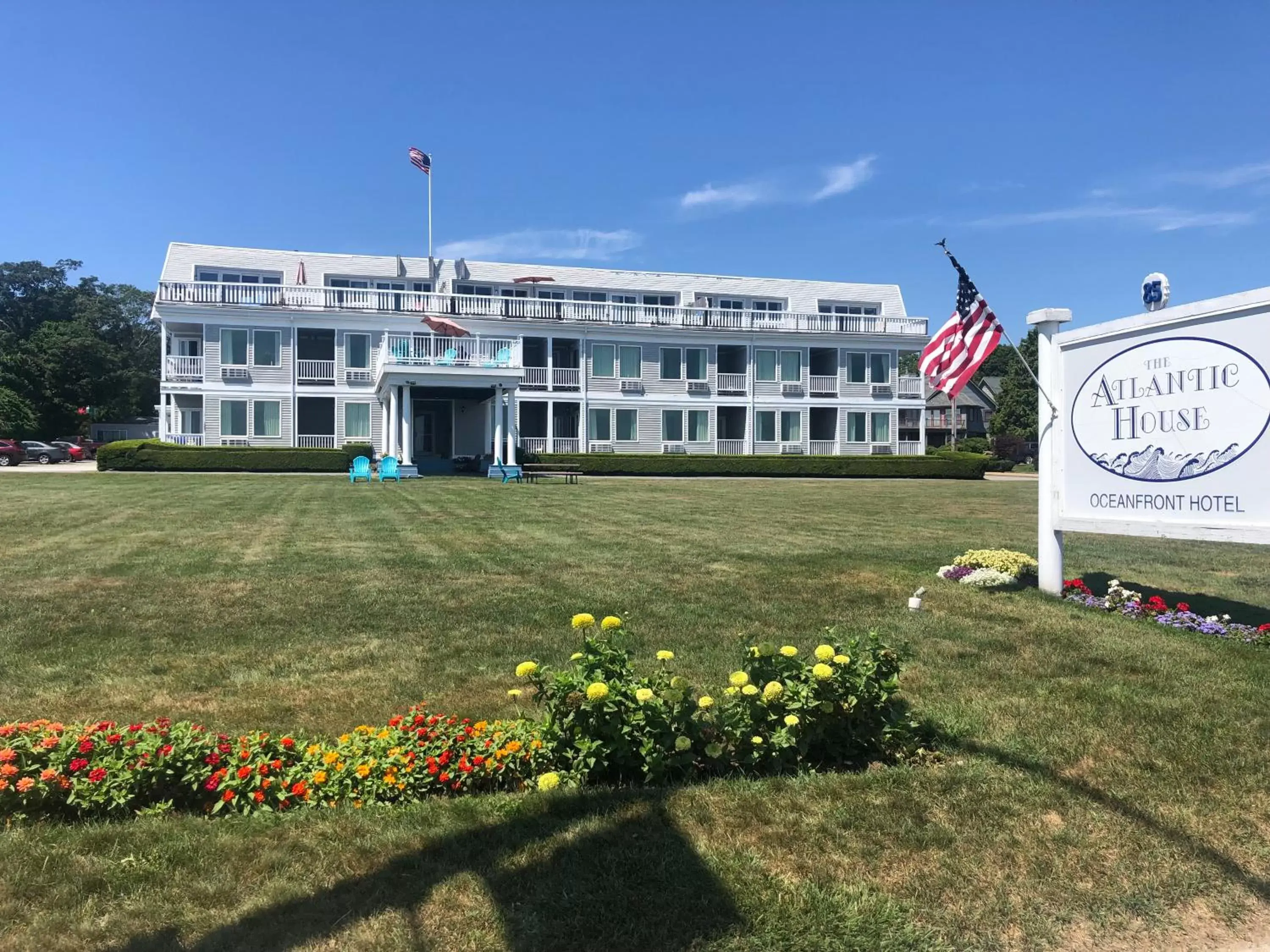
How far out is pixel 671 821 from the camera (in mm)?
3289

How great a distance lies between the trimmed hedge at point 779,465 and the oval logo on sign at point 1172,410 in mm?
24843

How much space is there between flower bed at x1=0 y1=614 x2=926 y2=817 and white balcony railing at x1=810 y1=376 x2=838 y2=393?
119 feet

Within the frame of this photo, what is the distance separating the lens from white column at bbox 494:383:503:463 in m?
26.8

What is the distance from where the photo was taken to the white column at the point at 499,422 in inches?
1055

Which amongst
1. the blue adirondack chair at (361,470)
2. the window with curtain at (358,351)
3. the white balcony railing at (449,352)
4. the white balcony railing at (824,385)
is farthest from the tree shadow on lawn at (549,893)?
the white balcony railing at (824,385)

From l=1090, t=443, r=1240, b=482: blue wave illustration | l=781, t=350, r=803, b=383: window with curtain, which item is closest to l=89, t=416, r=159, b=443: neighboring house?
l=781, t=350, r=803, b=383: window with curtain

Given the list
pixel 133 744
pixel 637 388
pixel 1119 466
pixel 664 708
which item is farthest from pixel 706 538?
pixel 637 388

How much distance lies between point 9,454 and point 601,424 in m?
25.8

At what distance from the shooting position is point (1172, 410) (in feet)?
20.7

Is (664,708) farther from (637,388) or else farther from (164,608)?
(637,388)

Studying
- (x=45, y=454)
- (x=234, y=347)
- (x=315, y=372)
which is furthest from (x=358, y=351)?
(x=45, y=454)

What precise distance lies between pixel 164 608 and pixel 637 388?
101 ft

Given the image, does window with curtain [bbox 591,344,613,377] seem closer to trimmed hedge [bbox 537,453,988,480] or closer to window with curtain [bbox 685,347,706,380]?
window with curtain [bbox 685,347,706,380]

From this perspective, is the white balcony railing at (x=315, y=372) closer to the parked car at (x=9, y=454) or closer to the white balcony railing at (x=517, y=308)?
the white balcony railing at (x=517, y=308)
